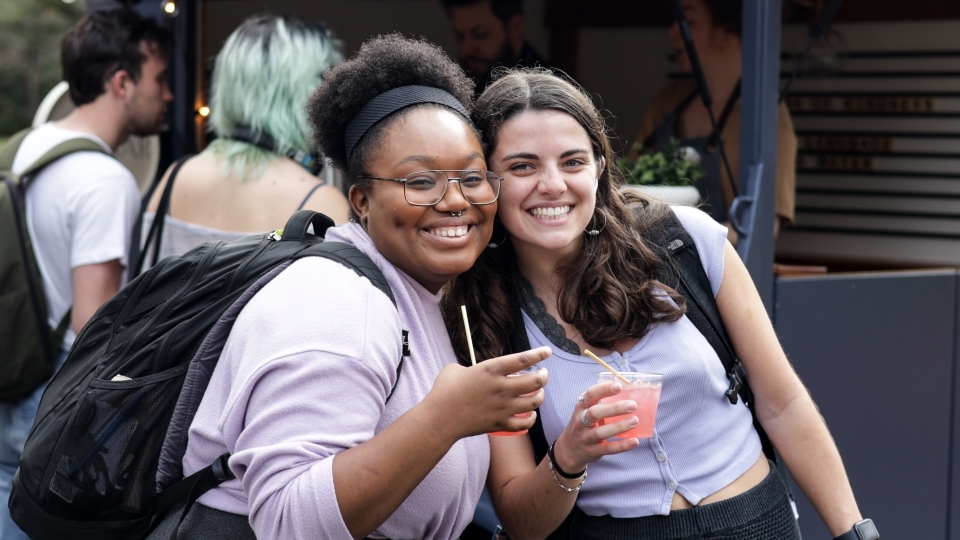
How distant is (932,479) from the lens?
3.74 metres

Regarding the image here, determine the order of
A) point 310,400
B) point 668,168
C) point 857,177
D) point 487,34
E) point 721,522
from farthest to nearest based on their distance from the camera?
point 857,177, point 487,34, point 668,168, point 721,522, point 310,400

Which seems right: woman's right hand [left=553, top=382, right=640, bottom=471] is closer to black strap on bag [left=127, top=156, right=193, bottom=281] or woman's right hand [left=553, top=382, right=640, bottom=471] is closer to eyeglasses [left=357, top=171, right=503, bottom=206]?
eyeglasses [left=357, top=171, right=503, bottom=206]

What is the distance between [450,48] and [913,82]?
286 centimetres

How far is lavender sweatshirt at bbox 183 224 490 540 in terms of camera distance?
1495 millimetres

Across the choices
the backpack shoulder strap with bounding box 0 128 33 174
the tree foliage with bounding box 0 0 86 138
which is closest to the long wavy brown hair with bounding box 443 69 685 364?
the backpack shoulder strap with bounding box 0 128 33 174

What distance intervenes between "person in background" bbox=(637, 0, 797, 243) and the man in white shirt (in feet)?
7.33

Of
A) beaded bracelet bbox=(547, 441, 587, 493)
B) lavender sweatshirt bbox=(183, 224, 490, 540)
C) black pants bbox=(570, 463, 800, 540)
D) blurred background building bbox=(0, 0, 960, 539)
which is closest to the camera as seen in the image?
lavender sweatshirt bbox=(183, 224, 490, 540)

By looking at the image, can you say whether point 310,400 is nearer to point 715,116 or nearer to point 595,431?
point 595,431

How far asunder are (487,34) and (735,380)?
11.8 feet

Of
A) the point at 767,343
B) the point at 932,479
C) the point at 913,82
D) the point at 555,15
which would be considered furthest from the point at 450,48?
the point at 767,343

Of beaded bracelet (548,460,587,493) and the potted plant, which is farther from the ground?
the potted plant

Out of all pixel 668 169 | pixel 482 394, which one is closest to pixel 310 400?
pixel 482 394

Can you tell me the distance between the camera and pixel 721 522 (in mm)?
2025

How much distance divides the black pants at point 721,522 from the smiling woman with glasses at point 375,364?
0.38 metres
